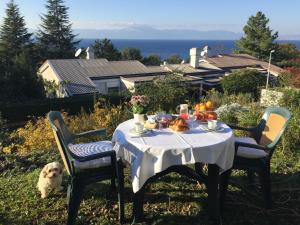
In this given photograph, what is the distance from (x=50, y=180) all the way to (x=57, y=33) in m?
40.0

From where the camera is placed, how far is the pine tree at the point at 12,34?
119 feet

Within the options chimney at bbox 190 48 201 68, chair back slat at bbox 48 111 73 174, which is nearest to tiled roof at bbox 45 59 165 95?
chimney at bbox 190 48 201 68

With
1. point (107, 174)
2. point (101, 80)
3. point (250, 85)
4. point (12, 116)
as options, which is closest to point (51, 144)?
point (107, 174)

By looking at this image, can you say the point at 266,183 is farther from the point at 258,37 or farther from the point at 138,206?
the point at 258,37

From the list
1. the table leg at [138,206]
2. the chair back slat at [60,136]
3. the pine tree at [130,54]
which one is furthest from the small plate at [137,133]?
the pine tree at [130,54]

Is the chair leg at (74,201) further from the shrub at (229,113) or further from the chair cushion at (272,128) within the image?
the shrub at (229,113)

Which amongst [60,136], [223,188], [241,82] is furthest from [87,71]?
[223,188]

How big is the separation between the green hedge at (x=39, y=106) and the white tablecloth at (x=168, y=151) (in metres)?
10.4

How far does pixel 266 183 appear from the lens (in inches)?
153

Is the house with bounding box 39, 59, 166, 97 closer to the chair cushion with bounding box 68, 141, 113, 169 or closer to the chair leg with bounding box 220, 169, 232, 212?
the chair cushion with bounding box 68, 141, 113, 169

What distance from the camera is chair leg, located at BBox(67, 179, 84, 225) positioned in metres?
3.42

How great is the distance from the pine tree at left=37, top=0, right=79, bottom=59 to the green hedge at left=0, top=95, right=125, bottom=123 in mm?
25796

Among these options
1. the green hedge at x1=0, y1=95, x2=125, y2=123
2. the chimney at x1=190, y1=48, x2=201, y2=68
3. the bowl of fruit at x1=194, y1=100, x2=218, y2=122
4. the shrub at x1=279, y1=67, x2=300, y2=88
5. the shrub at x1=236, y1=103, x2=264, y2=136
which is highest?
the bowl of fruit at x1=194, y1=100, x2=218, y2=122

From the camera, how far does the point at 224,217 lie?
3748mm
